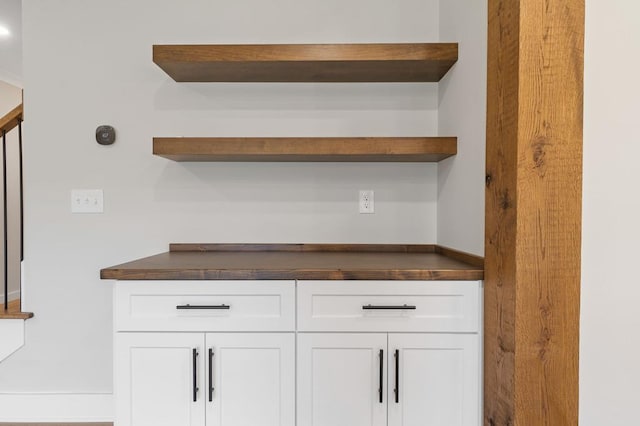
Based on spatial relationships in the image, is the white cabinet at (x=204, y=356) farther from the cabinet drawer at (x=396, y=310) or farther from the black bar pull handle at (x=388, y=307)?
the black bar pull handle at (x=388, y=307)

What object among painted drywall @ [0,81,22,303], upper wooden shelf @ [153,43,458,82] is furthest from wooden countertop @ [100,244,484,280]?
painted drywall @ [0,81,22,303]

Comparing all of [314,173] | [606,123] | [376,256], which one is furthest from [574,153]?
[314,173]

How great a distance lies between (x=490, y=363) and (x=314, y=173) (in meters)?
1.18

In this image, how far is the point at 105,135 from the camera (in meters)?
2.08

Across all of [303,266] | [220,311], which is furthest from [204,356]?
A: [303,266]

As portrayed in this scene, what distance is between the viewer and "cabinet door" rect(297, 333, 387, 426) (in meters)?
1.46

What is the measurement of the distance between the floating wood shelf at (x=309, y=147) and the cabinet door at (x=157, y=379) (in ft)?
2.62

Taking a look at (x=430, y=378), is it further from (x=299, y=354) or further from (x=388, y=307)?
(x=299, y=354)

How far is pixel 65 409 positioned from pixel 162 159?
1.38m

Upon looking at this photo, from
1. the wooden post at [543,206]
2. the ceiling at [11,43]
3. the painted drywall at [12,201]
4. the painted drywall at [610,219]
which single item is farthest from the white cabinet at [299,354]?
the painted drywall at [12,201]

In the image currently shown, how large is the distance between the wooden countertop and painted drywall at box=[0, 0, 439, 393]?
0.76 feet

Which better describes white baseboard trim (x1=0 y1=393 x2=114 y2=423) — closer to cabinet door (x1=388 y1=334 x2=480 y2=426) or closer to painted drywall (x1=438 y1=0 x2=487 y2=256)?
cabinet door (x1=388 y1=334 x2=480 y2=426)

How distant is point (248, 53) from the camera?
1.79m

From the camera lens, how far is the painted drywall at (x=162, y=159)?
6.85ft
